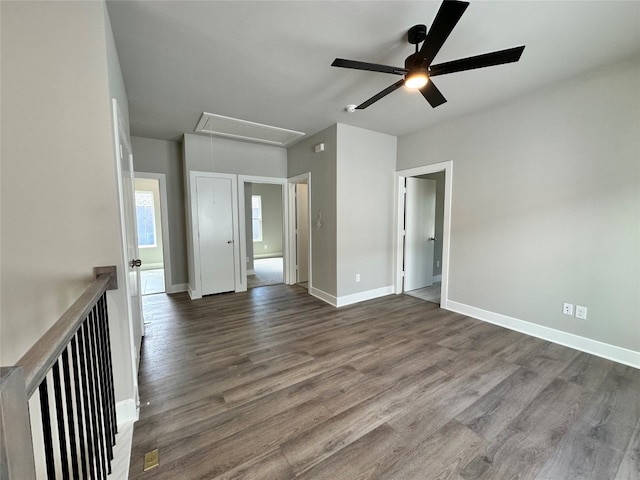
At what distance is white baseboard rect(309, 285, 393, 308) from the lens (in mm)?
3830

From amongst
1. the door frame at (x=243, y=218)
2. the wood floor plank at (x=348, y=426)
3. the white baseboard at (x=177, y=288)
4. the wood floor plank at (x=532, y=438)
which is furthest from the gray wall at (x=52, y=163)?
the white baseboard at (x=177, y=288)

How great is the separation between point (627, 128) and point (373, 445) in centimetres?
328

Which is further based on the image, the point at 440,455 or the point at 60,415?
the point at 440,455

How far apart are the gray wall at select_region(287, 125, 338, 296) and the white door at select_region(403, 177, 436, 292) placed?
139 centimetres

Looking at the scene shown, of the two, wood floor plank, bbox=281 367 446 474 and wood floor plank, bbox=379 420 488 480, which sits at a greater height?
wood floor plank, bbox=281 367 446 474

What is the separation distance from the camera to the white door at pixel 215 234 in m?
4.25

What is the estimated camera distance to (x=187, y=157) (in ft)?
13.4

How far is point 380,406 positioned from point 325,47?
2.73m

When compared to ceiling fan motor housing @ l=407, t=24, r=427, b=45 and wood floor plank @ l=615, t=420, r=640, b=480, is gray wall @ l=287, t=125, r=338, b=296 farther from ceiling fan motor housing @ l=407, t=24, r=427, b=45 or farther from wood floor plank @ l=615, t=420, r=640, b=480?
wood floor plank @ l=615, t=420, r=640, b=480

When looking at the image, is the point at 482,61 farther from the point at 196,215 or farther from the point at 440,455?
the point at 196,215

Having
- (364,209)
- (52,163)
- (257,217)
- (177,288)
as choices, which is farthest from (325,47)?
(257,217)

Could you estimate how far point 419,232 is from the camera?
14.9 feet

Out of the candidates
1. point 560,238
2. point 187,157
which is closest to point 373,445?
point 560,238

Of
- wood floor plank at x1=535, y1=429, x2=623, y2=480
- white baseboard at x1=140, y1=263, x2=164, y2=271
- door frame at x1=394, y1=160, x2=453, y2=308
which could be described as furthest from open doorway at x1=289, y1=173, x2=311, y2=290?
white baseboard at x1=140, y1=263, x2=164, y2=271
